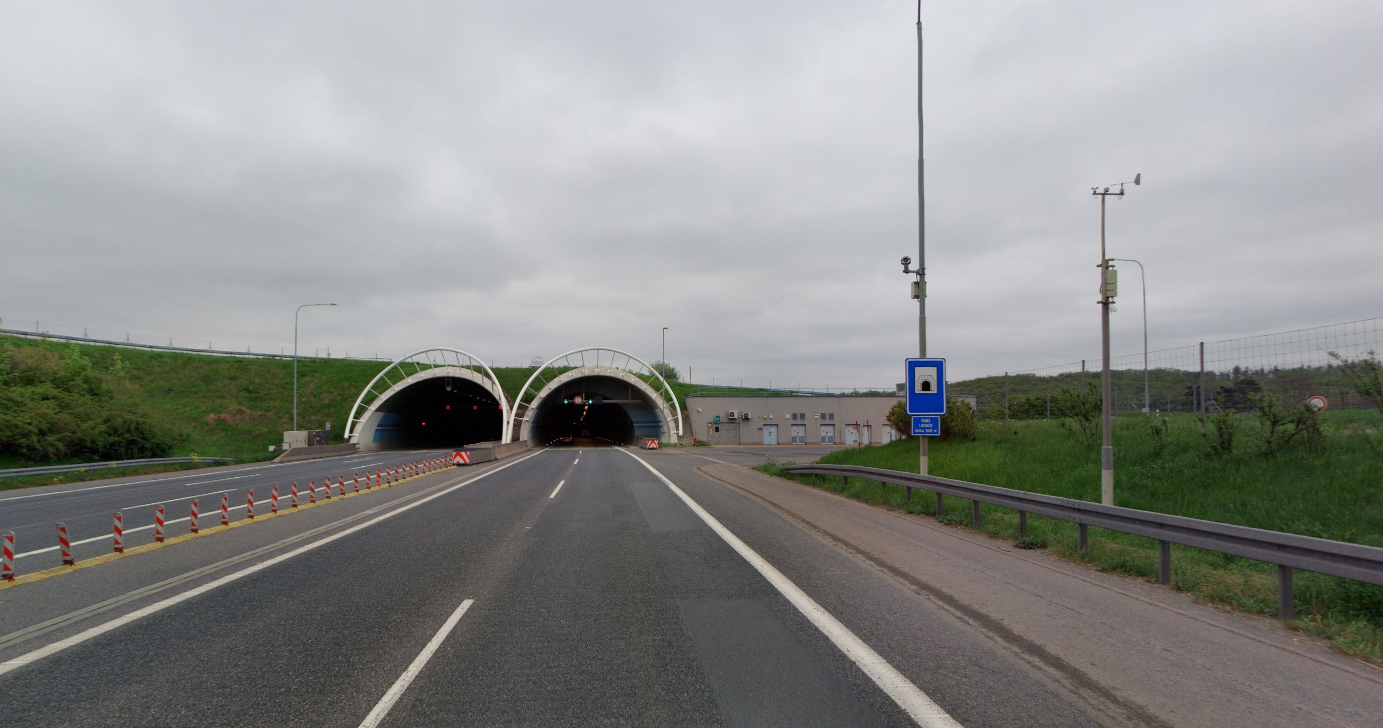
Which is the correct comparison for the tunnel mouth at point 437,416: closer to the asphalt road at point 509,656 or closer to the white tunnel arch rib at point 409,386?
the white tunnel arch rib at point 409,386

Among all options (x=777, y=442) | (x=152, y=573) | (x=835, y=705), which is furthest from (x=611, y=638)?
(x=777, y=442)

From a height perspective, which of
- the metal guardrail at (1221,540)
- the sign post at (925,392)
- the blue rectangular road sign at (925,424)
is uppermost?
the sign post at (925,392)

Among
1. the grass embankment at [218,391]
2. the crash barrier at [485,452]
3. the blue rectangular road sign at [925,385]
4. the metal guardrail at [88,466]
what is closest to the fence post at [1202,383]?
the blue rectangular road sign at [925,385]

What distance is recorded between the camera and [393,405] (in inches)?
2285

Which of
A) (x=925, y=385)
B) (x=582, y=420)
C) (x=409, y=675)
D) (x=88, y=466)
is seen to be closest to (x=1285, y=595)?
(x=409, y=675)

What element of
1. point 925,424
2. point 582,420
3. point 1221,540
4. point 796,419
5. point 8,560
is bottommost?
point 582,420

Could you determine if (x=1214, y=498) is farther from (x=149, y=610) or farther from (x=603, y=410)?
(x=603, y=410)

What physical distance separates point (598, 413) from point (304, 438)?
46.8 m

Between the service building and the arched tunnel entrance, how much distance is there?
594cm

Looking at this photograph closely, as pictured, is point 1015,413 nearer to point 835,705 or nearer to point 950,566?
point 950,566

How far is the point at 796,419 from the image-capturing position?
203 feet

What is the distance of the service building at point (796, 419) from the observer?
61438 millimetres

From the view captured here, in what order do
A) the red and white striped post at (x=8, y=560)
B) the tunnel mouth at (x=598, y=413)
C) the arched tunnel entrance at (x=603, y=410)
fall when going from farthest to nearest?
the tunnel mouth at (x=598, y=413) < the arched tunnel entrance at (x=603, y=410) < the red and white striped post at (x=8, y=560)

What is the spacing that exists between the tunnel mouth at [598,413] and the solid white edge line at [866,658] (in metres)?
52.6
